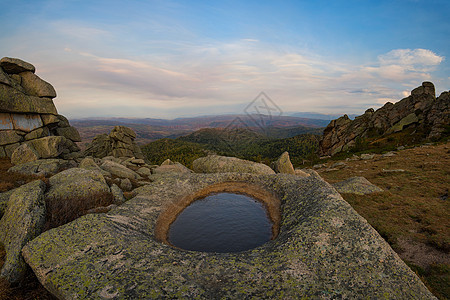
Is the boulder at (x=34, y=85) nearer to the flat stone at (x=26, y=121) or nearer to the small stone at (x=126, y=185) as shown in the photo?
the flat stone at (x=26, y=121)

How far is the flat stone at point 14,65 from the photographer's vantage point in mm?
27047

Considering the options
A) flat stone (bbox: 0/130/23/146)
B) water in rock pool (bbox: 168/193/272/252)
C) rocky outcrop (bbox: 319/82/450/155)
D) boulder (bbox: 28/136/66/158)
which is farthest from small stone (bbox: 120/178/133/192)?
rocky outcrop (bbox: 319/82/450/155)

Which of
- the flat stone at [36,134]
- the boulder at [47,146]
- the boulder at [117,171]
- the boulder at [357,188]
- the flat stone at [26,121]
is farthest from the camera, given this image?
the flat stone at [36,134]

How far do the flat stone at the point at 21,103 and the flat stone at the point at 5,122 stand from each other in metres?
0.92

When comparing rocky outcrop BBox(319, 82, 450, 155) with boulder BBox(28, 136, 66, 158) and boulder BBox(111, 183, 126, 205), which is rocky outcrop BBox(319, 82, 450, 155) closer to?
boulder BBox(111, 183, 126, 205)

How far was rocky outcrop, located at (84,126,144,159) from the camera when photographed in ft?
187

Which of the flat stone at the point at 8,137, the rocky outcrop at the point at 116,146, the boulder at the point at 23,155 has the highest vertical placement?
the flat stone at the point at 8,137

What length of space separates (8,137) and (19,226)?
2592cm

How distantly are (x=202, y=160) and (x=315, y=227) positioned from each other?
2053 centimetres

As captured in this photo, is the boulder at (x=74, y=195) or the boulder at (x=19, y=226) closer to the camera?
the boulder at (x=19, y=226)

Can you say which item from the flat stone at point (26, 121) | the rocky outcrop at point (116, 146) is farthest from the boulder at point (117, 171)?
the rocky outcrop at point (116, 146)

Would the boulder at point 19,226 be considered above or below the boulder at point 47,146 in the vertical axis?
below

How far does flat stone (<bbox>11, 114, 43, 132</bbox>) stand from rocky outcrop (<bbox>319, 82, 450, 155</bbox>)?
95.8 meters

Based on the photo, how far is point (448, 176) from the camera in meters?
25.2
